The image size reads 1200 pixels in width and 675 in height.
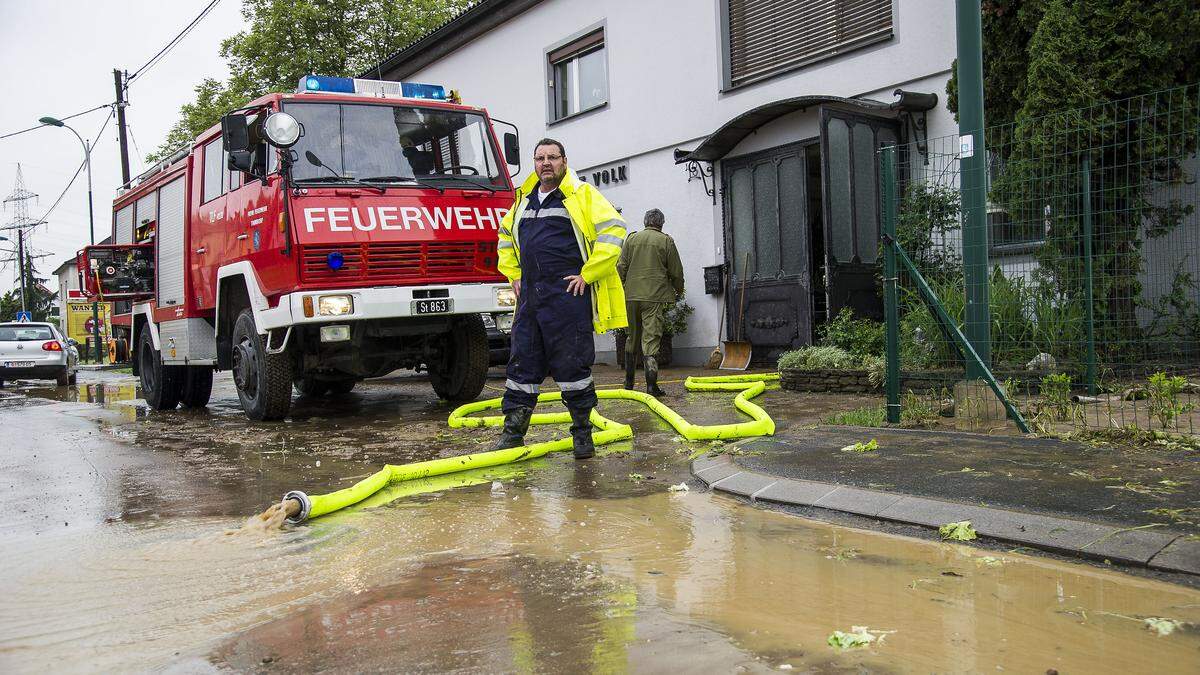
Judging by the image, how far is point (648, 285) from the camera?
9.64 meters

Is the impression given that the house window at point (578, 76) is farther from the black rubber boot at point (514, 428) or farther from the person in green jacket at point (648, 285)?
the black rubber boot at point (514, 428)

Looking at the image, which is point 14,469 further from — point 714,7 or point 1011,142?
point 714,7

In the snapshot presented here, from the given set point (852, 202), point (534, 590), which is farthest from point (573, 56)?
point (534, 590)

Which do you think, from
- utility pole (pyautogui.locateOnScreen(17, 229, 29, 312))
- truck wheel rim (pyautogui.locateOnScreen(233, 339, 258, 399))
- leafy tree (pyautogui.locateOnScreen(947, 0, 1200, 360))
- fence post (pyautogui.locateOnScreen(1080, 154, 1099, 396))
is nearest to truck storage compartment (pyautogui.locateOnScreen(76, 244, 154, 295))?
truck wheel rim (pyautogui.locateOnScreen(233, 339, 258, 399))

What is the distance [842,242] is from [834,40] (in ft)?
9.02

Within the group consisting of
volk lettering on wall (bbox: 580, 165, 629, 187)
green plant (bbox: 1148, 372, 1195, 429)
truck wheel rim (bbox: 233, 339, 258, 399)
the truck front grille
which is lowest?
green plant (bbox: 1148, 372, 1195, 429)

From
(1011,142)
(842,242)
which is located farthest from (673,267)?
(1011,142)

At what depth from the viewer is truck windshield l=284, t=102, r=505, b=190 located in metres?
8.46

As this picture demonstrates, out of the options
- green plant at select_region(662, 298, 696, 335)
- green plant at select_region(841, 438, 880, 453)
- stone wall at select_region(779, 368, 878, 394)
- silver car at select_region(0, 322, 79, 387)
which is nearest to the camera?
green plant at select_region(841, 438, 880, 453)

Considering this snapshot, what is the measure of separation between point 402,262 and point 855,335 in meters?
4.87

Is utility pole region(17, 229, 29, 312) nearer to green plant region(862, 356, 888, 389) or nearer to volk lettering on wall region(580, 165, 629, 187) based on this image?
volk lettering on wall region(580, 165, 629, 187)

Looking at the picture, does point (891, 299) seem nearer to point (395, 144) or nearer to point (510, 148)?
point (510, 148)

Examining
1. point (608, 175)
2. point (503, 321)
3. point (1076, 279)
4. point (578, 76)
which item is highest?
point (578, 76)

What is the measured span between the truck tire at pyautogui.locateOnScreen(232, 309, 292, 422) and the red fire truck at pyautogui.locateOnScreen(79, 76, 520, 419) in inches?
0.7
